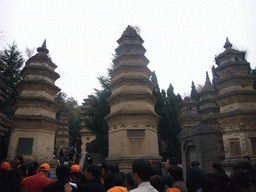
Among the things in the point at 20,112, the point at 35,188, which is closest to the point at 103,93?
the point at 20,112

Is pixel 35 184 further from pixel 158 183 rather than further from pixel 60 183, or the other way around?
pixel 158 183

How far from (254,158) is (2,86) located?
13.5 m

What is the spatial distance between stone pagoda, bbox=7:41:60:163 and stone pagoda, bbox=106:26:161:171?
4.55 meters

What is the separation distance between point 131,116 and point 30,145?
7336 millimetres

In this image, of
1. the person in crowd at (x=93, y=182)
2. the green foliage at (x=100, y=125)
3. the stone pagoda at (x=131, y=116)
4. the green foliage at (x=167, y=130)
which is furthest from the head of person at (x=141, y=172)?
the green foliage at (x=167, y=130)

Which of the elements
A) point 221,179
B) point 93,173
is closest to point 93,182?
point 93,173

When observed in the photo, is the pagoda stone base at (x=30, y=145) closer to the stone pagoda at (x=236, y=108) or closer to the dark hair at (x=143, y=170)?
the dark hair at (x=143, y=170)

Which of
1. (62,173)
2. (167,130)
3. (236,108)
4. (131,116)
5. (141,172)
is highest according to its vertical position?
(236,108)

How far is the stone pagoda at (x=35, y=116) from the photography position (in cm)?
1265

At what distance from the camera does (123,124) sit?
13688 mm

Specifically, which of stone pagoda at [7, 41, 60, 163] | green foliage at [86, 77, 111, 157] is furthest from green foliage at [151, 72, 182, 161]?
stone pagoda at [7, 41, 60, 163]

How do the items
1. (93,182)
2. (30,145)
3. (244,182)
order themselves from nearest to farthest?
(244,182) → (93,182) → (30,145)

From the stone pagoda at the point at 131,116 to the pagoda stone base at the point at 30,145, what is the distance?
4.64 metres

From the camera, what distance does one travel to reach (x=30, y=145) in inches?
501
